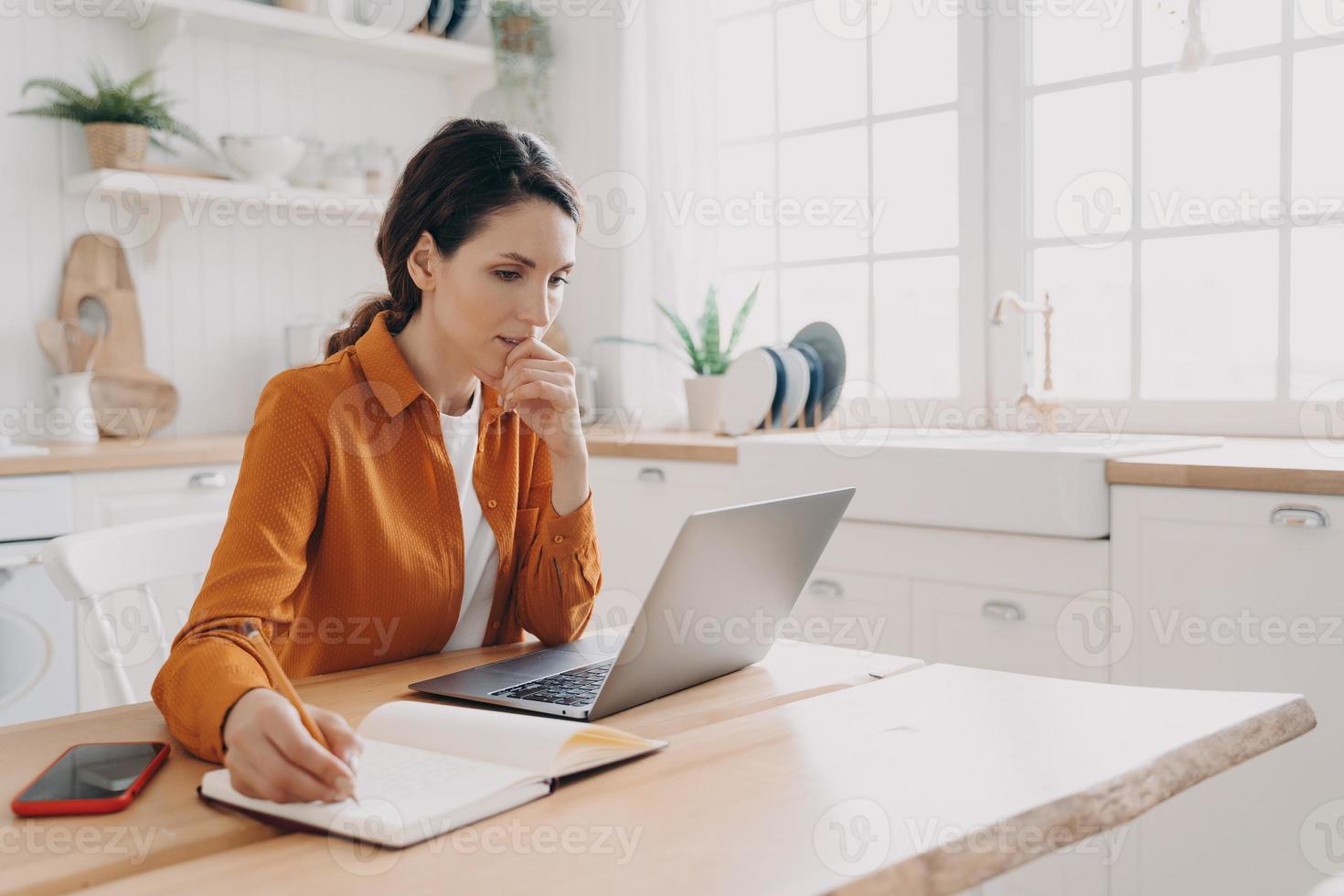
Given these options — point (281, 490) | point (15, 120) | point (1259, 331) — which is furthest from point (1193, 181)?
point (15, 120)

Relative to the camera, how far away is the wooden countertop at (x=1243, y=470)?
1.82 metres

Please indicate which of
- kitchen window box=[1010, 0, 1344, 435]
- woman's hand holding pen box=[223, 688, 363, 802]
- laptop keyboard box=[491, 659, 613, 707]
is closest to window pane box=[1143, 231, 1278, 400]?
kitchen window box=[1010, 0, 1344, 435]

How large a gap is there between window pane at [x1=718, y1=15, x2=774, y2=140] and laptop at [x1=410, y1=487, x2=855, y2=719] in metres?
2.48

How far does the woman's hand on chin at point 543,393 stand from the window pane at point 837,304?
6.01ft

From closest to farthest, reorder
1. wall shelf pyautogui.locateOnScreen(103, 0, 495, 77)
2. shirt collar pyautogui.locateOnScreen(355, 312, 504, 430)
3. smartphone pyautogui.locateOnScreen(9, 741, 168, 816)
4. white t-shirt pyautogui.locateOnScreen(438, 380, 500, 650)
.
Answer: smartphone pyautogui.locateOnScreen(9, 741, 168, 816), shirt collar pyautogui.locateOnScreen(355, 312, 504, 430), white t-shirt pyautogui.locateOnScreen(438, 380, 500, 650), wall shelf pyautogui.locateOnScreen(103, 0, 495, 77)

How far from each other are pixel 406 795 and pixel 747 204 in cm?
286

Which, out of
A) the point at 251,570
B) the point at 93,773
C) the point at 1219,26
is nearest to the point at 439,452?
the point at 251,570

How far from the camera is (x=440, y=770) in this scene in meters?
0.84

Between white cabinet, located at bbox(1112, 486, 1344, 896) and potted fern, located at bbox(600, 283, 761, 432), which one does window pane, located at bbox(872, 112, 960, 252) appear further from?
white cabinet, located at bbox(1112, 486, 1344, 896)

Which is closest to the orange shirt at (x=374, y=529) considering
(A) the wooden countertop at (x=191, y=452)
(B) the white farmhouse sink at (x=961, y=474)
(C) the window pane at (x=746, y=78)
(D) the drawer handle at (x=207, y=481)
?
(B) the white farmhouse sink at (x=961, y=474)

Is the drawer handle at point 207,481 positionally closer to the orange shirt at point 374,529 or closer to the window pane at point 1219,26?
the orange shirt at point 374,529

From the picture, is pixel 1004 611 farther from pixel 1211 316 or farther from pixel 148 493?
pixel 148 493

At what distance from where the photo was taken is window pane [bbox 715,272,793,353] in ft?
11.3

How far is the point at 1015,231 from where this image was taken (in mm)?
2904
